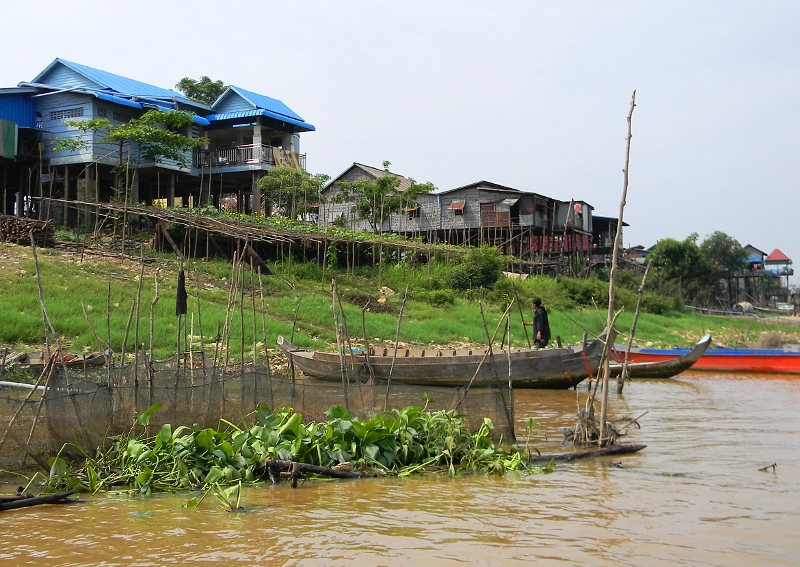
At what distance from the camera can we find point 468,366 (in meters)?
13.1

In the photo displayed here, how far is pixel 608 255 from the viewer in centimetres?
3934

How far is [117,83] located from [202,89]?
8374mm

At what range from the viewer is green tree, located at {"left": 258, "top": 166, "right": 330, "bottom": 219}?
27.8m

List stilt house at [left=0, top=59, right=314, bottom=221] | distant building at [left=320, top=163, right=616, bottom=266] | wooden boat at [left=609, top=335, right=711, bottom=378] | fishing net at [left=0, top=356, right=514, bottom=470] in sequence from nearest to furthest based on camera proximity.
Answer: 1. fishing net at [left=0, top=356, right=514, bottom=470]
2. wooden boat at [left=609, top=335, right=711, bottom=378]
3. stilt house at [left=0, top=59, right=314, bottom=221]
4. distant building at [left=320, top=163, right=616, bottom=266]

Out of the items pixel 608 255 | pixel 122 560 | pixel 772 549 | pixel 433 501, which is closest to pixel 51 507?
pixel 122 560

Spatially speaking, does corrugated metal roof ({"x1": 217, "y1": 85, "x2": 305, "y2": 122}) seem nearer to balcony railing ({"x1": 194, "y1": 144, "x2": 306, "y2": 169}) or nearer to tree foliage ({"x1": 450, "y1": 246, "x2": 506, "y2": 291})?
balcony railing ({"x1": 194, "y1": 144, "x2": 306, "y2": 169})

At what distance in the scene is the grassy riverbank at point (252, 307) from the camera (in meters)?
13.2

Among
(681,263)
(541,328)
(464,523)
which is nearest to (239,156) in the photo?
(541,328)

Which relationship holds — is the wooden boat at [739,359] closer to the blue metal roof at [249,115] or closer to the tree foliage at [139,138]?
the tree foliage at [139,138]

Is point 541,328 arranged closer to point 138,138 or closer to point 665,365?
point 665,365

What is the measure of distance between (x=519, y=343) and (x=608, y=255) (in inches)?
858

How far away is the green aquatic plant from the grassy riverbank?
2.70m

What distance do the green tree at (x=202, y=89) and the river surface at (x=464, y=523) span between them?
30715 millimetres

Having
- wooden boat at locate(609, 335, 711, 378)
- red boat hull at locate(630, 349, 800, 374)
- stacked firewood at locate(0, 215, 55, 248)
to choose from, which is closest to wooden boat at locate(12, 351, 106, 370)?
stacked firewood at locate(0, 215, 55, 248)
